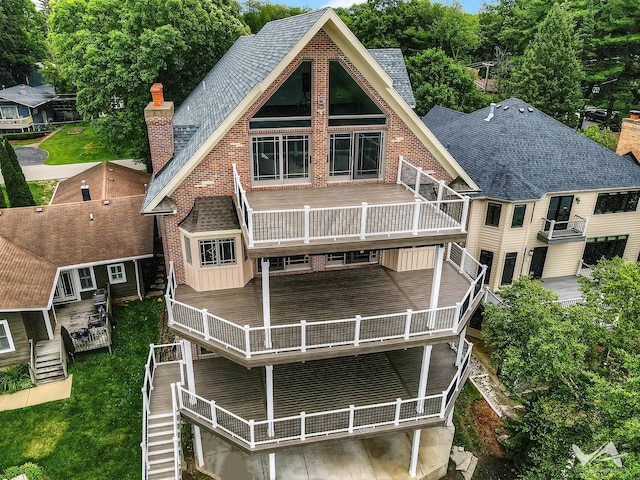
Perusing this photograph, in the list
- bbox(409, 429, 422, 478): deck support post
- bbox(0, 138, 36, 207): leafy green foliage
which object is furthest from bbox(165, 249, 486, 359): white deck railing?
bbox(0, 138, 36, 207): leafy green foliage

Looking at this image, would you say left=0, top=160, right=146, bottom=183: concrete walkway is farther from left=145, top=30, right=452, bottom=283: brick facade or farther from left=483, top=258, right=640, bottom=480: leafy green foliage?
left=483, top=258, right=640, bottom=480: leafy green foliage

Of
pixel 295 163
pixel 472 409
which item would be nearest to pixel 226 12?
pixel 295 163

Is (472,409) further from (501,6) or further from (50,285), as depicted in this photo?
(501,6)

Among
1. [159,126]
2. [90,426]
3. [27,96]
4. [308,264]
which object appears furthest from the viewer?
[27,96]

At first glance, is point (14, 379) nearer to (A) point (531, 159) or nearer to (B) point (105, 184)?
(B) point (105, 184)

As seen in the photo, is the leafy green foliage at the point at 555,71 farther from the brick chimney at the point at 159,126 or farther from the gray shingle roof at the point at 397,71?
the brick chimney at the point at 159,126

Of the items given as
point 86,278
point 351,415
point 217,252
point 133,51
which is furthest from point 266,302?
point 133,51

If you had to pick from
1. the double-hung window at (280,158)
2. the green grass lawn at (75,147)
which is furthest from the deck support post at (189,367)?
the green grass lawn at (75,147)
